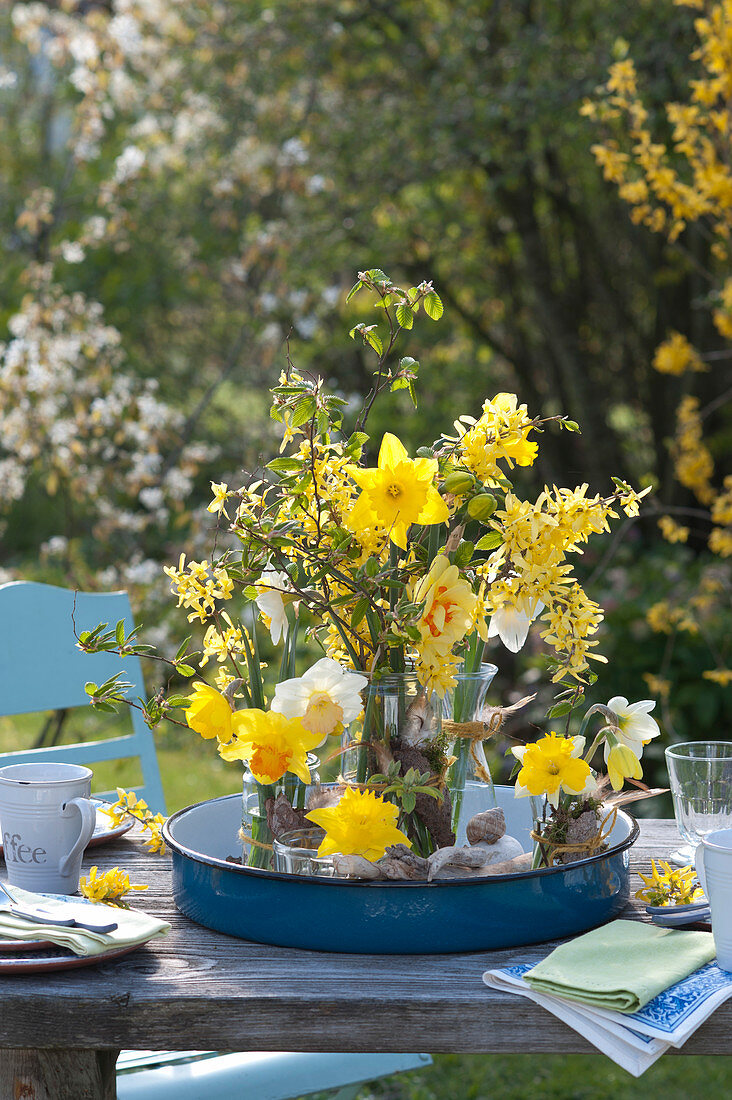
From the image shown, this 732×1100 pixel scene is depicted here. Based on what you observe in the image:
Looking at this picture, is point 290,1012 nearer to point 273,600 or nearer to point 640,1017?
point 640,1017

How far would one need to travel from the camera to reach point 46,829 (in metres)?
1.17

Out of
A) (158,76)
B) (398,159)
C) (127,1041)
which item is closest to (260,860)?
(127,1041)

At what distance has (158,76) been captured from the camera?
470 cm

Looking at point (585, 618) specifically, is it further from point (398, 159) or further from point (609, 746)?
point (398, 159)

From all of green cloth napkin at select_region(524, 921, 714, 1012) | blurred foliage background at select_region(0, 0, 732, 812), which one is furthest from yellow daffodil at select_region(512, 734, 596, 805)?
blurred foliage background at select_region(0, 0, 732, 812)

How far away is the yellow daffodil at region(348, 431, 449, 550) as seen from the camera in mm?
1022

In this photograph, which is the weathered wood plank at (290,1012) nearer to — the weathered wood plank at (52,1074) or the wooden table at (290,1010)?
the wooden table at (290,1010)

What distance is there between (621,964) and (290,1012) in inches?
11.2

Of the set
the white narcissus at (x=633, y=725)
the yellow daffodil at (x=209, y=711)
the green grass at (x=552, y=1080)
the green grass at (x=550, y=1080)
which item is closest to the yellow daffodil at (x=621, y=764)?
the white narcissus at (x=633, y=725)

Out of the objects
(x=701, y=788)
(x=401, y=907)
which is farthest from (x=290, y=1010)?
(x=701, y=788)

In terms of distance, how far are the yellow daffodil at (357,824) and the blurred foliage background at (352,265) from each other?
1.86m

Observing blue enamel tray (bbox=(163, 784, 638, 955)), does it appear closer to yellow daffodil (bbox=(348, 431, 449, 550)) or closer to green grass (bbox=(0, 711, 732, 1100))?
yellow daffodil (bbox=(348, 431, 449, 550))

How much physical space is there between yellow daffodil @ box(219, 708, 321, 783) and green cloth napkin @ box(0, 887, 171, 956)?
0.17 metres

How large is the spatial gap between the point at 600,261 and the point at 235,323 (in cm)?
181
